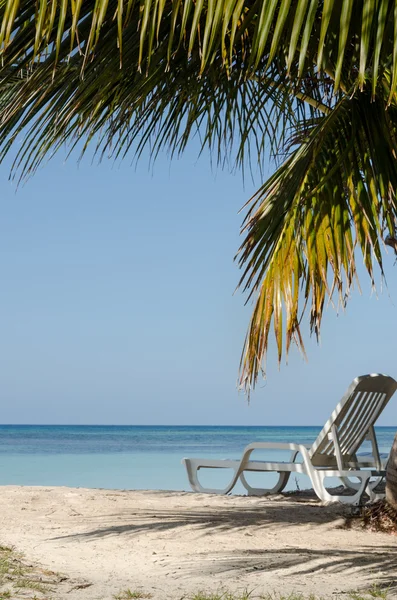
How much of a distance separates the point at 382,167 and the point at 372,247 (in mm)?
932

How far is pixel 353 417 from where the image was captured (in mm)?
5340

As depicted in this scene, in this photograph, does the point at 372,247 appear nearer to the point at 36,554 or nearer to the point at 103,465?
the point at 36,554

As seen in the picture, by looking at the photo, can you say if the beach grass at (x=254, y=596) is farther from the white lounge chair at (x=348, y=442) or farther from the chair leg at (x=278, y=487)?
the chair leg at (x=278, y=487)

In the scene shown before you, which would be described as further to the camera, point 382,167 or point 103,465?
point 103,465

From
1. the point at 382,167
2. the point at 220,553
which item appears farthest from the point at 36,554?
the point at 382,167

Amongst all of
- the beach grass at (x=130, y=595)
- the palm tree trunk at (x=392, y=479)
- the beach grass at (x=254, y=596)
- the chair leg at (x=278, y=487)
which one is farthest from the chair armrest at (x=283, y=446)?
the beach grass at (x=130, y=595)

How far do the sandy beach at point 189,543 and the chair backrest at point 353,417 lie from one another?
0.41 m

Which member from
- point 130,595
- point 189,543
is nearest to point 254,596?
point 130,595

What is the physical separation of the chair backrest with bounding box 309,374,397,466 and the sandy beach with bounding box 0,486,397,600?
410 mm

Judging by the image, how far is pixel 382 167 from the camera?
12.3 feet

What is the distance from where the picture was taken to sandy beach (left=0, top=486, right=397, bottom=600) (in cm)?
314

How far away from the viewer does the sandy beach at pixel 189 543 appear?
3143 mm

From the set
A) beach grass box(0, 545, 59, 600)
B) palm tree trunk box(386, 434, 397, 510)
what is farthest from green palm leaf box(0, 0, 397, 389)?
beach grass box(0, 545, 59, 600)

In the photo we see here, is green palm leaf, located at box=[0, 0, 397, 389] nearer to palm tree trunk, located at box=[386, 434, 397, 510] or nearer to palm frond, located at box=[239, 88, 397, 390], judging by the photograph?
palm frond, located at box=[239, 88, 397, 390]
